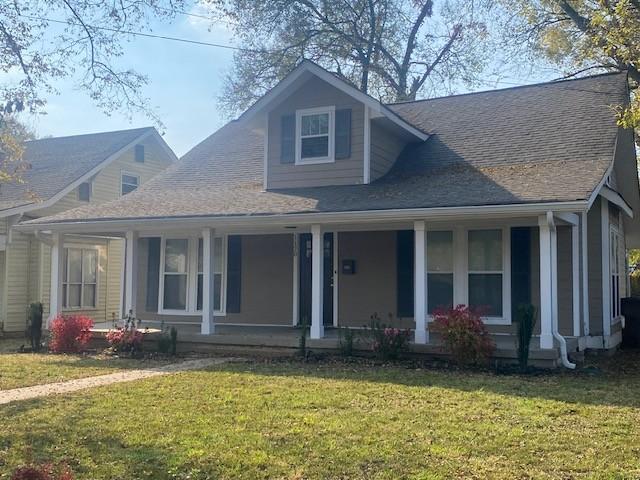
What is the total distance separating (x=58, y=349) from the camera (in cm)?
1277

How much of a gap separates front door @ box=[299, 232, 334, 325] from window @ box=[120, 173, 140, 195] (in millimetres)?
9197

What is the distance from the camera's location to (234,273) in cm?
1436

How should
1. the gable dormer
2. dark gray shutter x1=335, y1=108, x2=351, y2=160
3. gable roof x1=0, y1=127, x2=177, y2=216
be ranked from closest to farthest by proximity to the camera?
the gable dormer < dark gray shutter x1=335, y1=108, x2=351, y2=160 < gable roof x1=0, y1=127, x2=177, y2=216

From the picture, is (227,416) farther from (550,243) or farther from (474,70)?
(474,70)

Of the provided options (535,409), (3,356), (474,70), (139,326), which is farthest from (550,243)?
(474,70)

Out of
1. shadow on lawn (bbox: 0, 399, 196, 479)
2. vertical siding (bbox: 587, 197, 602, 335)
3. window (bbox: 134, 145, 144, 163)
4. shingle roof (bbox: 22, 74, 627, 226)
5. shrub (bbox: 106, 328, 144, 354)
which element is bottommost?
shadow on lawn (bbox: 0, 399, 196, 479)

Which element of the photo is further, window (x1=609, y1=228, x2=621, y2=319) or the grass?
window (x1=609, y1=228, x2=621, y2=319)

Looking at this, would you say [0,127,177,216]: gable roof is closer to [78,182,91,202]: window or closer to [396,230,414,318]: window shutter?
[78,182,91,202]: window

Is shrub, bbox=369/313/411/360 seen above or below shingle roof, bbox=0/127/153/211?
below

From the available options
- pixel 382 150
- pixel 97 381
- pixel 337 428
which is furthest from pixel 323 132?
pixel 337 428

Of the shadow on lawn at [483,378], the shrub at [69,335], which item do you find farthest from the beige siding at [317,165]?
the shrub at [69,335]

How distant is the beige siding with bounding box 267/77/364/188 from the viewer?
13.2 metres

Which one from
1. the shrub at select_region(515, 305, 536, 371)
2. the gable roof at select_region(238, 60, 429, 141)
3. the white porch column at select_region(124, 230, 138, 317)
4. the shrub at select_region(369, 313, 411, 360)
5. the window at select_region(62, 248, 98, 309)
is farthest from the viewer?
the window at select_region(62, 248, 98, 309)

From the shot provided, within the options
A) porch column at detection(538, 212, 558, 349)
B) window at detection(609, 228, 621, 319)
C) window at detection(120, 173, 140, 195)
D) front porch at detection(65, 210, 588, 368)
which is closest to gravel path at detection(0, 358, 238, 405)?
front porch at detection(65, 210, 588, 368)
